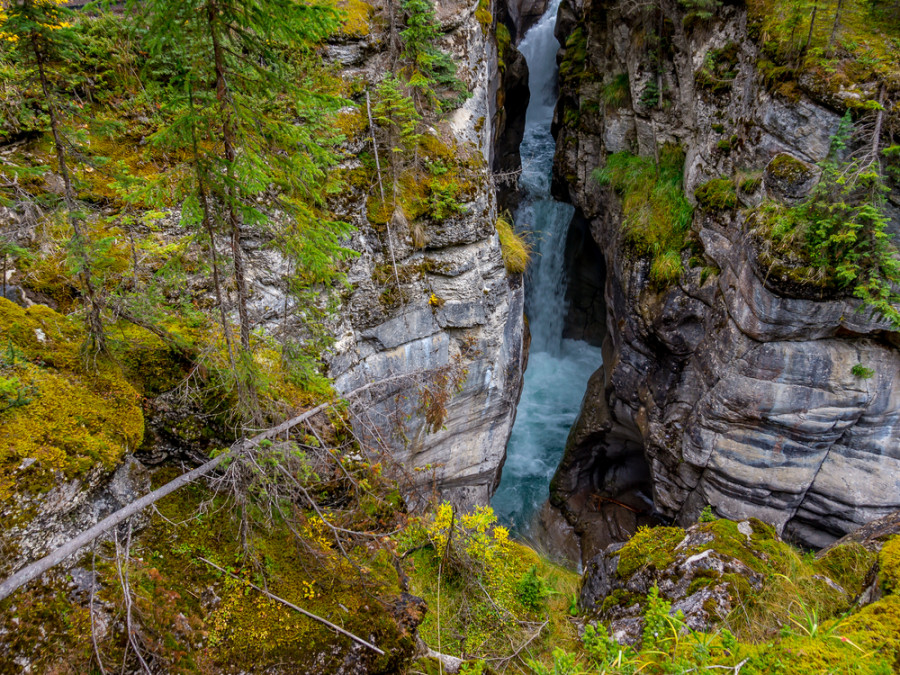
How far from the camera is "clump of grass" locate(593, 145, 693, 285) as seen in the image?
10.8 metres

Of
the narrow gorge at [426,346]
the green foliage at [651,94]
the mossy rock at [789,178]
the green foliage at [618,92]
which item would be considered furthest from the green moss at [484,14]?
the mossy rock at [789,178]

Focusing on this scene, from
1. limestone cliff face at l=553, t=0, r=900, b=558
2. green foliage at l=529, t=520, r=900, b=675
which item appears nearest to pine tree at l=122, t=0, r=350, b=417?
green foliage at l=529, t=520, r=900, b=675

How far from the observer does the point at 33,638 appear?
247 centimetres

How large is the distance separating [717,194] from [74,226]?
1129 centimetres

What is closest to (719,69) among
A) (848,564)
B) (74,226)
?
(848,564)

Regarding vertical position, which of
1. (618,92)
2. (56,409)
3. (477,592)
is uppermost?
(618,92)

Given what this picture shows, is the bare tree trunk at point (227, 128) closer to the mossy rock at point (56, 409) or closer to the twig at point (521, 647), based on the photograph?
the mossy rock at point (56, 409)

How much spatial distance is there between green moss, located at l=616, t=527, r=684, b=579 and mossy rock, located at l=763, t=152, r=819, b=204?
666 centimetres

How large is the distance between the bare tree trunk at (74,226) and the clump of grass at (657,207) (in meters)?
11.0

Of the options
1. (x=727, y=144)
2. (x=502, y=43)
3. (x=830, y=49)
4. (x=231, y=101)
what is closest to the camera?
(x=231, y=101)

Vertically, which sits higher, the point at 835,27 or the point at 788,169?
the point at 835,27

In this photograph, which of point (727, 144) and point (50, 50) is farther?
point (727, 144)

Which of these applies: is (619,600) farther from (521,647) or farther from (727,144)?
(727,144)

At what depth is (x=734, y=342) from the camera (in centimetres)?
920
